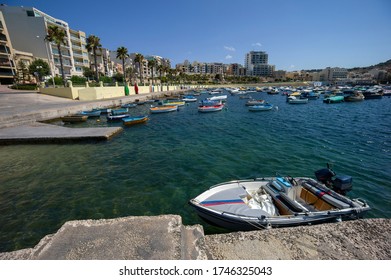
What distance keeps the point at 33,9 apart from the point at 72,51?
15.7 m

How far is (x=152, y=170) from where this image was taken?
11.2 meters

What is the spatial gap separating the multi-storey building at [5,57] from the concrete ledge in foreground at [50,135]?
56602 millimetres

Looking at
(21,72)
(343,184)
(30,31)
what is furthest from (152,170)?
(30,31)

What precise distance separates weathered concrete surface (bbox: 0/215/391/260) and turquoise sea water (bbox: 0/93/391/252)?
3649 millimetres

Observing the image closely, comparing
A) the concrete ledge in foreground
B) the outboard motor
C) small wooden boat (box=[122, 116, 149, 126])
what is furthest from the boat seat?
small wooden boat (box=[122, 116, 149, 126])

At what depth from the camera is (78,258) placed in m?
2.62

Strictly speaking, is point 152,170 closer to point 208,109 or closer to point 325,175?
point 325,175

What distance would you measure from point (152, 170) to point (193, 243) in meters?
8.54

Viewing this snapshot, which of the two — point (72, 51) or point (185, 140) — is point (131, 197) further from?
point (72, 51)

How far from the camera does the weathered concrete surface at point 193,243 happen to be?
2707 mm

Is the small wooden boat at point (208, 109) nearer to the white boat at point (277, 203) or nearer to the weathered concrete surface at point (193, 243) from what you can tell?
the white boat at point (277, 203)

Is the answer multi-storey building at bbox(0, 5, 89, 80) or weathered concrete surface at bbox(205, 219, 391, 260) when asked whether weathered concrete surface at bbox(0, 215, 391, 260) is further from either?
multi-storey building at bbox(0, 5, 89, 80)

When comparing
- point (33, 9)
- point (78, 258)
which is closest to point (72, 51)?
point (33, 9)

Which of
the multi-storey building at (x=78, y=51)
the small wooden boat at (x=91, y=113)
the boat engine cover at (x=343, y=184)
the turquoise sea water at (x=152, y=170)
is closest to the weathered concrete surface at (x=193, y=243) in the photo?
the boat engine cover at (x=343, y=184)
